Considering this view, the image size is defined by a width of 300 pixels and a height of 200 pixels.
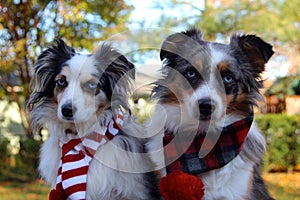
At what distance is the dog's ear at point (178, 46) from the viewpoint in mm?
2955

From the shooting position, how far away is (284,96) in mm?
14047

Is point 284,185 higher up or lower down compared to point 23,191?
lower down

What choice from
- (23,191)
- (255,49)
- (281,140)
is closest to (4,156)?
(23,191)

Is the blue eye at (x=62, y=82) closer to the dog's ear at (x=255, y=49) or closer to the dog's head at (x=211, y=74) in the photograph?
the dog's head at (x=211, y=74)

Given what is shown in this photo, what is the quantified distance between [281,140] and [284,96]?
14.5 ft

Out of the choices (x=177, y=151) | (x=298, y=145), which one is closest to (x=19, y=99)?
(x=298, y=145)

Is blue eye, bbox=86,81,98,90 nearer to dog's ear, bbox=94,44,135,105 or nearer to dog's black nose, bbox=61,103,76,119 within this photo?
dog's ear, bbox=94,44,135,105

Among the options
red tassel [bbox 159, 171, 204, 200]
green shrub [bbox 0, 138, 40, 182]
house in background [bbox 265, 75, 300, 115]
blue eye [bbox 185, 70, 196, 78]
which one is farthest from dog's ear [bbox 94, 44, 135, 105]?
house in background [bbox 265, 75, 300, 115]

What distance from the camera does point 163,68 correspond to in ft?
9.93

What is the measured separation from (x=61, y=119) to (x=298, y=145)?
27.8 ft

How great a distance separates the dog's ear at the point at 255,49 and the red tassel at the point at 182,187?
102 cm

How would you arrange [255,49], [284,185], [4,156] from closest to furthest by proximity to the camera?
[255,49]
[284,185]
[4,156]

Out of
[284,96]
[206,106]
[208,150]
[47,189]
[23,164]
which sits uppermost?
[206,106]

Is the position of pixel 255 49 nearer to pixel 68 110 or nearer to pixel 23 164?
pixel 68 110
